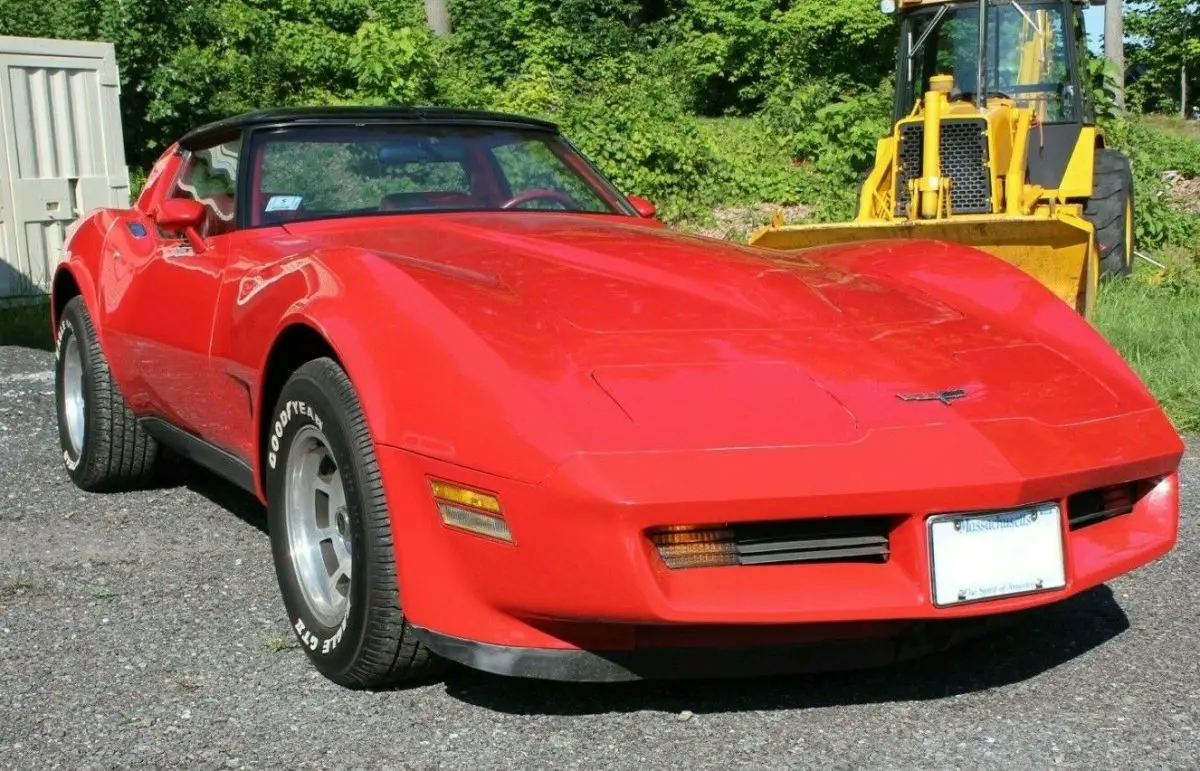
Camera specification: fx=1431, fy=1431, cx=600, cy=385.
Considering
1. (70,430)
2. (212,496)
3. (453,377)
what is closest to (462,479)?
(453,377)

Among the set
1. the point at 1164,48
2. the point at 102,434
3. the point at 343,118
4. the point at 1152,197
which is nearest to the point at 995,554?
the point at 343,118

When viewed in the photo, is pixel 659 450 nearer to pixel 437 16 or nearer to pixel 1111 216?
pixel 1111 216

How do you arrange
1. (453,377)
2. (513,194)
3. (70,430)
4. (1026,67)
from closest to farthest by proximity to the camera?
(453,377), (513,194), (70,430), (1026,67)

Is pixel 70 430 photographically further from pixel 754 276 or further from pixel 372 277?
pixel 754 276

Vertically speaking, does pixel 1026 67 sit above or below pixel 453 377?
above

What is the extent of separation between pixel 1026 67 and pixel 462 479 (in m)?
8.63

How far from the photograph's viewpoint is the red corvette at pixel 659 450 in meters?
2.63

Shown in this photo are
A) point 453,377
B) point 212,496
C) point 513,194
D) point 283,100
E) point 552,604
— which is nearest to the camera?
point 552,604

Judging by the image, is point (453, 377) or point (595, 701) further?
point (595, 701)

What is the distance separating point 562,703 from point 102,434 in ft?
8.55

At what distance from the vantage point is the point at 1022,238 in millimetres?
8180

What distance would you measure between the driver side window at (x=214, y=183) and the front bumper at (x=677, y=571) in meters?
1.80

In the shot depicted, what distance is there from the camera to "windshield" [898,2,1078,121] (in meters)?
10.1

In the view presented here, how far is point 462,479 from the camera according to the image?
271 cm
